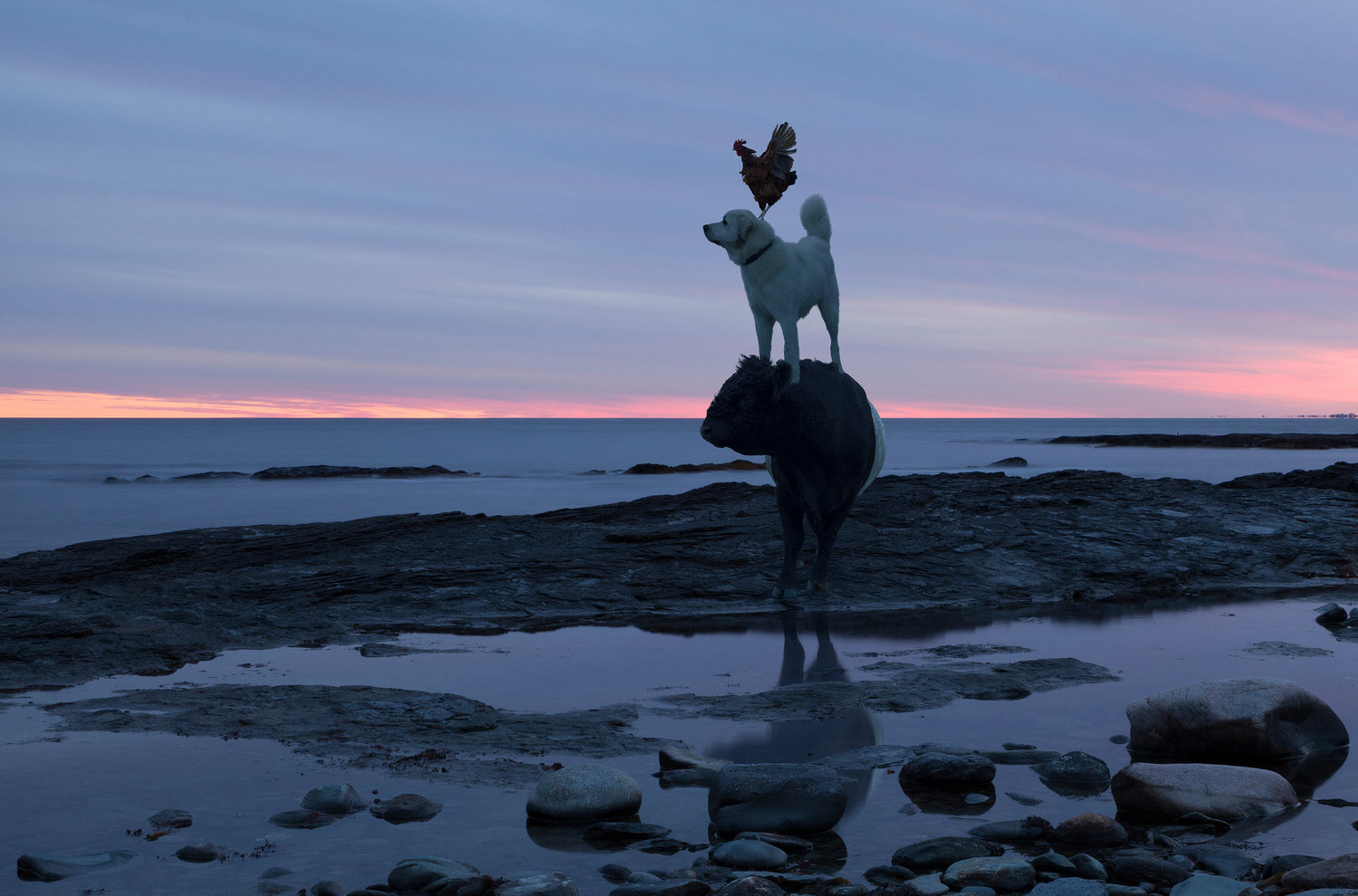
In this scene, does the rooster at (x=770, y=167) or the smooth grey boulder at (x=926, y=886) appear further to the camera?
the rooster at (x=770, y=167)

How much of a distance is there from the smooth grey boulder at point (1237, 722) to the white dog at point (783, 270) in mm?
4633

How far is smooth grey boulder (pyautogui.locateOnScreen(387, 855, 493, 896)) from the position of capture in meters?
3.63

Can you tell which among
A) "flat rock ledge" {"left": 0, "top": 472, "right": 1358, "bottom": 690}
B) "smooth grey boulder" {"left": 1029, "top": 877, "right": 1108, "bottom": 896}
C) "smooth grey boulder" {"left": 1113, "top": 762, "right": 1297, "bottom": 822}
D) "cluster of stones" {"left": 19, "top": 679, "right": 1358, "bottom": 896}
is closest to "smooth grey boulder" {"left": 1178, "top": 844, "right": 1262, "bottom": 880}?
"cluster of stones" {"left": 19, "top": 679, "right": 1358, "bottom": 896}

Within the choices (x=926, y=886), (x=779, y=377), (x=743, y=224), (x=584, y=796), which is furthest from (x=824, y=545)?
(x=926, y=886)

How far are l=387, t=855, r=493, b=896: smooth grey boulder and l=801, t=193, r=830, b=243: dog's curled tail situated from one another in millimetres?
7398

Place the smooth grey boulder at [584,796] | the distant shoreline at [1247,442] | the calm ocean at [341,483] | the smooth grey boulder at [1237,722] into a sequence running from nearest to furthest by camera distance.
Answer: the smooth grey boulder at [584,796] → the smooth grey boulder at [1237,722] → the calm ocean at [341,483] → the distant shoreline at [1247,442]

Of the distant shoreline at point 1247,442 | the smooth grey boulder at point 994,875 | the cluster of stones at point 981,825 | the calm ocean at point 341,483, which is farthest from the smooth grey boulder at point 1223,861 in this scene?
the distant shoreline at point 1247,442

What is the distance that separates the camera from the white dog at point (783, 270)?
30.3 feet

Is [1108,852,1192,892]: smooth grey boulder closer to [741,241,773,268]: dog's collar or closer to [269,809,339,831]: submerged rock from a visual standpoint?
[269,809,339,831]: submerged rock

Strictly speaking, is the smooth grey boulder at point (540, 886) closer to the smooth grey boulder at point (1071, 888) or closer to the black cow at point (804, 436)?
the smooth grey boulder at point (1071, 888)

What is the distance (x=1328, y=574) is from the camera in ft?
40.1

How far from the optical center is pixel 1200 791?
4586 mm

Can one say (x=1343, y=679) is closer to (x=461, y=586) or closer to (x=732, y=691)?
(x=732, y=691)

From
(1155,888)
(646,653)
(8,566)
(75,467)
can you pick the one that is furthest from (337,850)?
(75,467)
